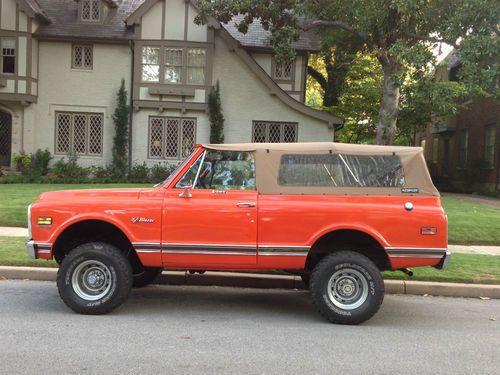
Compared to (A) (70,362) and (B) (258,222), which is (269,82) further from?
(A) (70,362)

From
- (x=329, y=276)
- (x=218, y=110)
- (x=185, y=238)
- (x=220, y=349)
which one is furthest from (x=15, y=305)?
(x=218, y=110)

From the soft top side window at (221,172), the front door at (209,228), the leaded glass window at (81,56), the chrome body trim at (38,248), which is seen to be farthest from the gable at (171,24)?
the chrome body trim at (38,248)

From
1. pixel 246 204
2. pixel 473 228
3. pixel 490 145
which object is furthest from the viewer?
pixel 490 145

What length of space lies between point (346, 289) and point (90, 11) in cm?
2093

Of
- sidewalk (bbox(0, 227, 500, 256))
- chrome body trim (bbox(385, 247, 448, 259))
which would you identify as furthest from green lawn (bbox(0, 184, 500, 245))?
chrome body trim (bbox(385, 247, 448, 259))

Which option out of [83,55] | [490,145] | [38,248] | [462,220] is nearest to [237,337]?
[38,248]

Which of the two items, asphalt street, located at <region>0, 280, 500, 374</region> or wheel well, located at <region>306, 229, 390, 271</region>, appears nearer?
asphalt street, located at <region>0, 280, 500, 374</region>

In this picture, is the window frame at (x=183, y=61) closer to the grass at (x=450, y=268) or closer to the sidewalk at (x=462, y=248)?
the sidewalk at (x=462, y=248)

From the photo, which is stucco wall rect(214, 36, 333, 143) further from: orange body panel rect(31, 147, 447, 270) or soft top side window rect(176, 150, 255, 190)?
orange body panel rect(31, 147, 447, 270)

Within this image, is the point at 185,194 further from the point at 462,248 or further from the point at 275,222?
the point at 462,248

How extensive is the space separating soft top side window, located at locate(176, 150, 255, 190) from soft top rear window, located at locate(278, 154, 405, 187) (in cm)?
39

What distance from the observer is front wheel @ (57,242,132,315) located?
18.9 ft

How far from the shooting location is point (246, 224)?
5727 mm

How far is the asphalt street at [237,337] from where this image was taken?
4.38m
